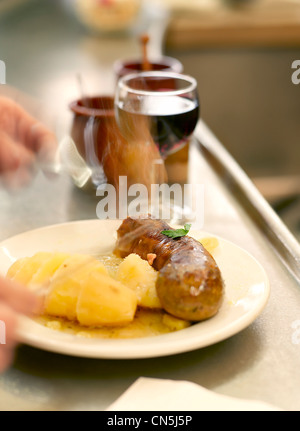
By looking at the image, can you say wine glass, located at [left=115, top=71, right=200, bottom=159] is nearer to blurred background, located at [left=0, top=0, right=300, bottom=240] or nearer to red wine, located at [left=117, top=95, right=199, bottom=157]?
red wine, located at [left=117, top=95, right=199, bottom=157]

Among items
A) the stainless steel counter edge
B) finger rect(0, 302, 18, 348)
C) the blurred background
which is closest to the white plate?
finger rect(0, 302, 18, 348)

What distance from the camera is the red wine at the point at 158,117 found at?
4.88 feet

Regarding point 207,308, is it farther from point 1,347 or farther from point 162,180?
point 162,180

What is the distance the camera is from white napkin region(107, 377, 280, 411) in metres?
0.81

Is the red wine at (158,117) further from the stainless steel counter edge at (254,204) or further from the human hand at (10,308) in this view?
the human hand at (10,308)

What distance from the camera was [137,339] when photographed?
0.88m

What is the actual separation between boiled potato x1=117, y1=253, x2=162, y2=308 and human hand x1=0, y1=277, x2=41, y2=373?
0.59 feet

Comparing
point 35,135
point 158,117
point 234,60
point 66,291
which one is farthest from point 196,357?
point 234,60

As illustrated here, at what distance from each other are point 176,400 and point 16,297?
0.86 ft

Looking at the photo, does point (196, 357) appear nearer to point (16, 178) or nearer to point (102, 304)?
point (102, 304)

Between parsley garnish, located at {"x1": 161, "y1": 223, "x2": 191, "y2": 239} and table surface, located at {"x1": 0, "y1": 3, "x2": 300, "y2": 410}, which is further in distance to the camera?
parsley garnish, located at {"x1": 161, "y1": 223, "x2": 191, "y2": 239}

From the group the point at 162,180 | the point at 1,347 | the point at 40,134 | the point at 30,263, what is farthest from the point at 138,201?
the point at 1,347

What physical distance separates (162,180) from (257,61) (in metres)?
1.99

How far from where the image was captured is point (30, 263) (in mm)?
1029
